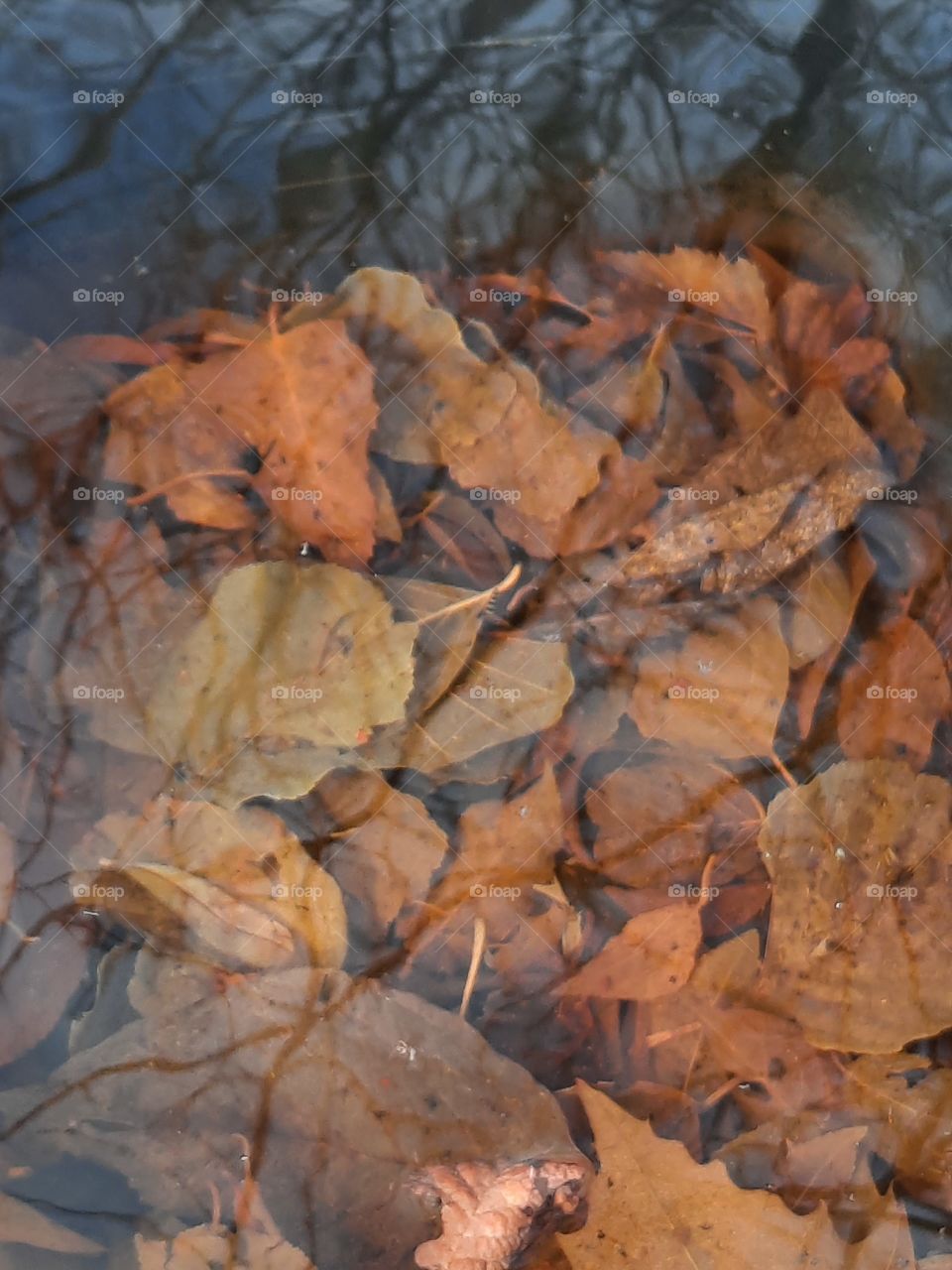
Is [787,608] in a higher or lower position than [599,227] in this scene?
lower

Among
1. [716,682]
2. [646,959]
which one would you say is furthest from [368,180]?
[646,959]

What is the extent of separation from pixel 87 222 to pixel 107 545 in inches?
16.6

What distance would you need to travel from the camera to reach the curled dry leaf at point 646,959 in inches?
47.7

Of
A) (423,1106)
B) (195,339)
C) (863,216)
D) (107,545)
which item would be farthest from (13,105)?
(423,1106)

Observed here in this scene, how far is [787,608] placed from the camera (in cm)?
123

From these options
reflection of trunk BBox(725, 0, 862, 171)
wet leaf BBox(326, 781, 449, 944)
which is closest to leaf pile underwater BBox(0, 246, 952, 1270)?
wet leaf BBox(326, 781, 449, 944)

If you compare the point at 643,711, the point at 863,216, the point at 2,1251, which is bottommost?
the point at 2,1251

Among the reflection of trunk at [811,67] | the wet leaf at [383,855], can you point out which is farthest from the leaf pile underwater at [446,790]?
the reflection of trunk at [811,67]

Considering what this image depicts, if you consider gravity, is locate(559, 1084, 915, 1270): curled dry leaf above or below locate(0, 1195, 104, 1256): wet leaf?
above

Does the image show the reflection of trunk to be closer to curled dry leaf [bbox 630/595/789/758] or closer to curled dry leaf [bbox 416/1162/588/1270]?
curled dry leaf [bbox 630/595/789/758]

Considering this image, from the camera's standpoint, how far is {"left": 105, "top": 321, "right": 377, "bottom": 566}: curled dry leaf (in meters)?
1.20

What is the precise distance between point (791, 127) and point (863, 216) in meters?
0.15

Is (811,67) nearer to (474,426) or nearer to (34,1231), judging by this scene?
(474,426)

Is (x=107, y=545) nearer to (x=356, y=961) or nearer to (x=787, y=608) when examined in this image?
(x=356, y=961)
